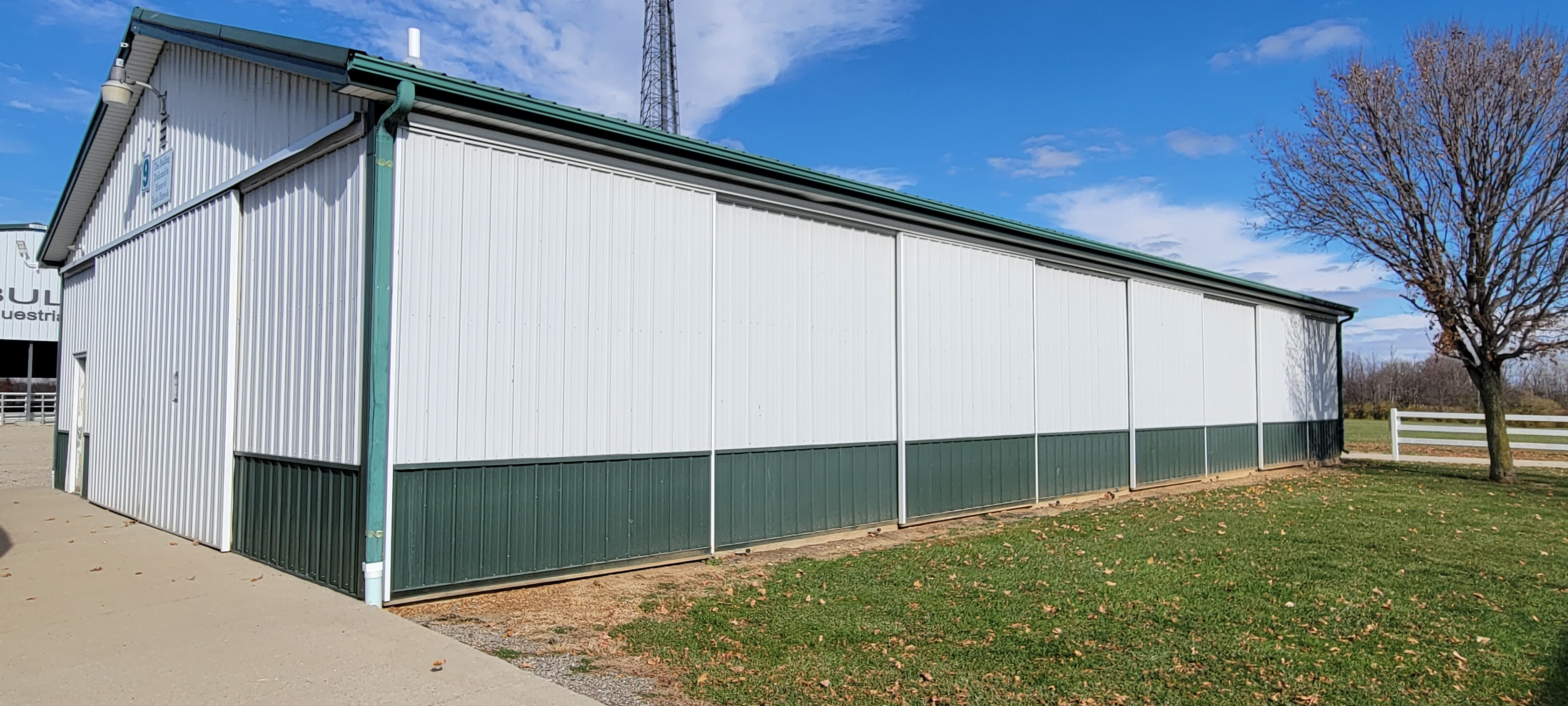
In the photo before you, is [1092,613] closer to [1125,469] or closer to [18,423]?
[1125,469]

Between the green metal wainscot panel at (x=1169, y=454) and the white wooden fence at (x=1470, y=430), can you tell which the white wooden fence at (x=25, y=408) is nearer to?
the green metal wainscot panel at (x=1169, y=454)

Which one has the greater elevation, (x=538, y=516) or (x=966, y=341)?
(x=966, y=341)

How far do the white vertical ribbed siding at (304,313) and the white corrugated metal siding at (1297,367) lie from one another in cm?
1744

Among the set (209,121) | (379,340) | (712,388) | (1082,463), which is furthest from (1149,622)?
(209,121)

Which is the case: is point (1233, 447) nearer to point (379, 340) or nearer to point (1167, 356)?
point (1167, 356)

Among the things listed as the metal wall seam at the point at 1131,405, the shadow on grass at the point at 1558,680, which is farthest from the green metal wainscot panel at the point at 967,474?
the shadow on grass at the point at 1558,680

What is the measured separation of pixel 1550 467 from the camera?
19.5 meters

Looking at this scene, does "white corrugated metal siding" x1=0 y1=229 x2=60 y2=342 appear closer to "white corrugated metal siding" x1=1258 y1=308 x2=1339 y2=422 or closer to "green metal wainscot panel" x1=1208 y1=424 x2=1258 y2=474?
"green metal wainscot panel" x1=1208 y1=424 x2=1258 y2=474

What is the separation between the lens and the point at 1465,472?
18.7 m

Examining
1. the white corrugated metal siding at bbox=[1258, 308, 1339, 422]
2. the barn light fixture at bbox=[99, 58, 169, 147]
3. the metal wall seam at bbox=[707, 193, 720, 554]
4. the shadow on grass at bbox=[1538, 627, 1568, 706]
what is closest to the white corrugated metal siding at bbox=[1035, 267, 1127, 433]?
the white corrugated metal siding at bbox=[1258, 308, 1339, 422]

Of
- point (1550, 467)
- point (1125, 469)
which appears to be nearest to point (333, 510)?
point (1125, 469)

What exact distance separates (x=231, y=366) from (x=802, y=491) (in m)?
5.72

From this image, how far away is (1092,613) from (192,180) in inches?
393

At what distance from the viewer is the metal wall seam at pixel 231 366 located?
8.64 metres
